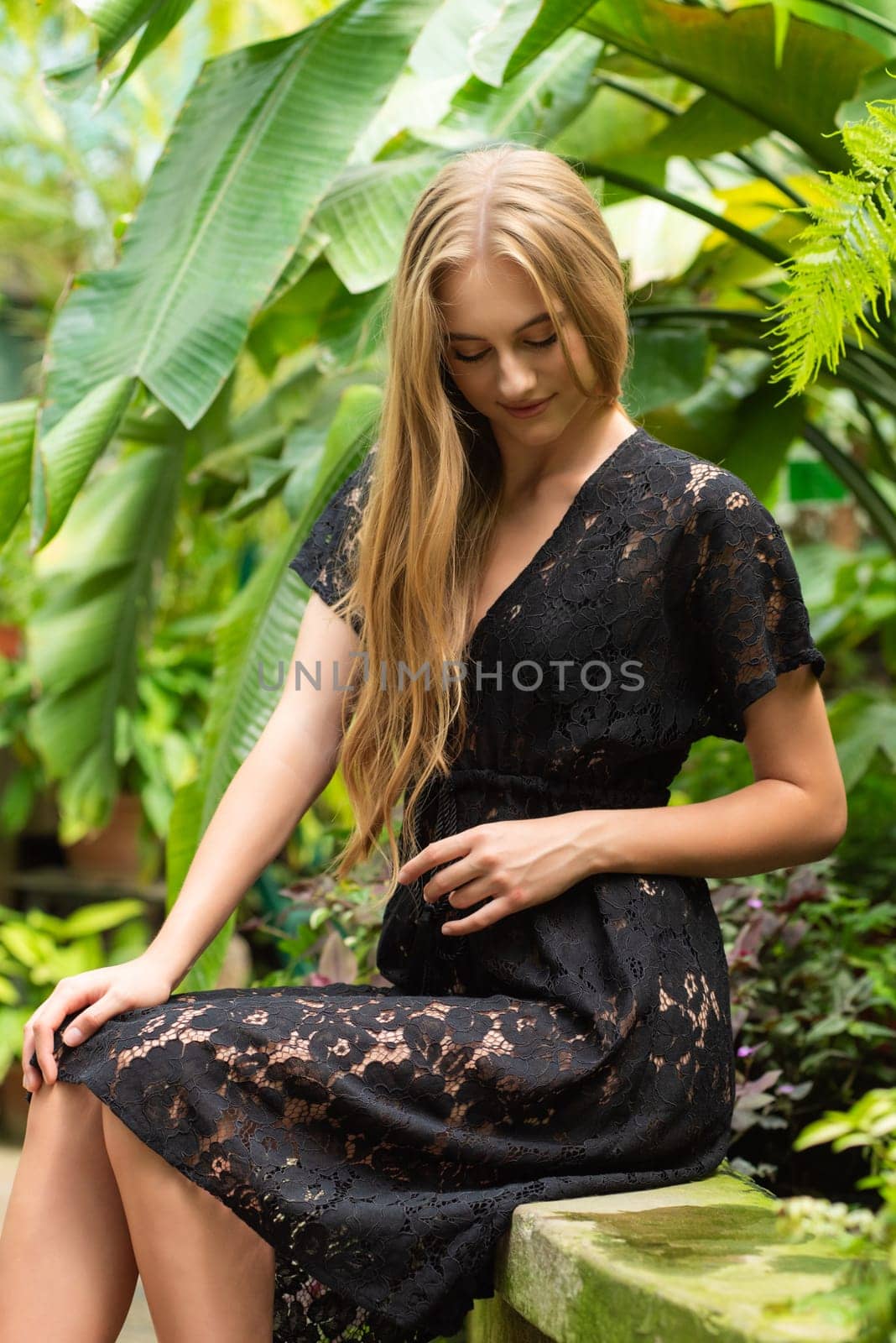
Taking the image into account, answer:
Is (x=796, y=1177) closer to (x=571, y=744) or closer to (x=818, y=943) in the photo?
(x=818, y=943)

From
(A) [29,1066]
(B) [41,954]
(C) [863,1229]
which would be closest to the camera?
(C) [863,1229]

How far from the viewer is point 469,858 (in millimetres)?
1558

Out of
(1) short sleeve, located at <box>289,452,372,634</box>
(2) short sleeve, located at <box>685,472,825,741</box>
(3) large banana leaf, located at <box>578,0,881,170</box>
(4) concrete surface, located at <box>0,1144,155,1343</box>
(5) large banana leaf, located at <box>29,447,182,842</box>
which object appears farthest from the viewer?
(5) large banana leaf, located at <box>29,447,182,842</box>

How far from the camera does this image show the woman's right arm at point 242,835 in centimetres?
147

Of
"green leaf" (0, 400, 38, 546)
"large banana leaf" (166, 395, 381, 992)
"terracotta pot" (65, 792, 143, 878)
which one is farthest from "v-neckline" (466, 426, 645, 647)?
"terracotta pot" (65, 792, 143, 878)

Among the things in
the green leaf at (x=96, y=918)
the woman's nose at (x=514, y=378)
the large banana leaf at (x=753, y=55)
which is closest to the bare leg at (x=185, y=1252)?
the woman's nose at (x=514, y=378)

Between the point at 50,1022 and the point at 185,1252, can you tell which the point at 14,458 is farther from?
the point at 185,1252

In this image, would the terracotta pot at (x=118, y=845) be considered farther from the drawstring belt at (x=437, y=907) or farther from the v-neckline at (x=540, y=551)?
the v-neckline at (x=540, y=551)

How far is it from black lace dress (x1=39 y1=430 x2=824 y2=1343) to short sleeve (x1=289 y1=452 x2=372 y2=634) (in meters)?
0.27

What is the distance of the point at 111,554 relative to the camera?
2.95 m

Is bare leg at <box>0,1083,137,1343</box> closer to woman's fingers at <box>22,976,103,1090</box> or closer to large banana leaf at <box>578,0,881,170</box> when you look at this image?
woman's fingers at <box>22,976,103,1090</box>

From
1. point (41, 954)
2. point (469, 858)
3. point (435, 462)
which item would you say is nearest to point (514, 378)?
point (435, 462)

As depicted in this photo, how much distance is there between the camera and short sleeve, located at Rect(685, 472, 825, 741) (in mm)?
1570

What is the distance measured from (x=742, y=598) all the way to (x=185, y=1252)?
91 centimetres
